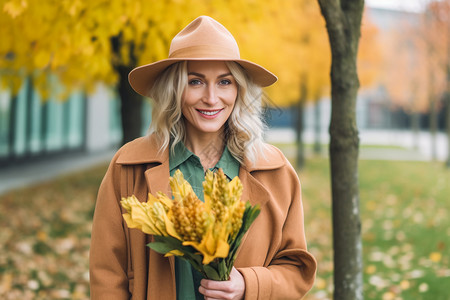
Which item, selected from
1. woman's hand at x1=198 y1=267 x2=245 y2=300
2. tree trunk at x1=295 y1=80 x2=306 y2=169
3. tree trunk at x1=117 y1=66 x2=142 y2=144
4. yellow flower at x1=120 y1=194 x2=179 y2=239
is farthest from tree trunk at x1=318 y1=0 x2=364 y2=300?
tree trunk at x1=295 y1=80 x2=306 y2=169

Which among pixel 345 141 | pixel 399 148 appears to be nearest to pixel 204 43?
pixel 345 141

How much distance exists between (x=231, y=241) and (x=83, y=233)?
6091 millimetres

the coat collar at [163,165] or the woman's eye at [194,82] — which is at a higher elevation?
the woman's eye at [194,82]

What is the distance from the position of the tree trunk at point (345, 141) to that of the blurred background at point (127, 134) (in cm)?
50

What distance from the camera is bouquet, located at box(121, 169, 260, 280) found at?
144 cm

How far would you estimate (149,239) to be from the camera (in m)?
1.90

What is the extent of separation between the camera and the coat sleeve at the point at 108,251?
6.18 feet

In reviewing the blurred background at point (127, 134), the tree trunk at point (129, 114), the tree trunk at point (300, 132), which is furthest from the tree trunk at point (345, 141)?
the tree trunk at point (300, 132)

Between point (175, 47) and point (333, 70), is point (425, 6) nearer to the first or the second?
point (333, 70)

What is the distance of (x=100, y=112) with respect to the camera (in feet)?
70.7

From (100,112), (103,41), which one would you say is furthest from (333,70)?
(100,112)

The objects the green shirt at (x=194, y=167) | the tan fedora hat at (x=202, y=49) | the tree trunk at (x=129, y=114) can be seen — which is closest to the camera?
the tan fedora hat at (x=202, y=49)

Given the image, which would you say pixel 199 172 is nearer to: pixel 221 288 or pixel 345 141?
pixel 221 288

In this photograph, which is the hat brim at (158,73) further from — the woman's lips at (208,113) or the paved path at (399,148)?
the paved path at (399,148)
